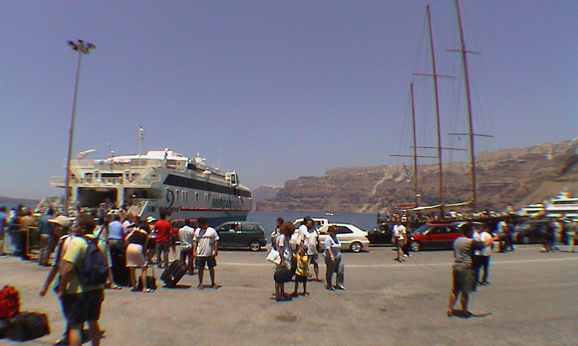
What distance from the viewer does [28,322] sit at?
516cm

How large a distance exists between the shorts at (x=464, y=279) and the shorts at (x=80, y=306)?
5.63 m

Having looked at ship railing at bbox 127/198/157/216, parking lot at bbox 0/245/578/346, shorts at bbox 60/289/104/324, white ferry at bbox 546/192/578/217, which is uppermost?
white ferry at bbox 546/192/578/217

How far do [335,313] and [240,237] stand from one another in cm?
1243

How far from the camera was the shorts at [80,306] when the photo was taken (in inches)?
167

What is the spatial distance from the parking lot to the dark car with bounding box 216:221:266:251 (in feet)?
25.7

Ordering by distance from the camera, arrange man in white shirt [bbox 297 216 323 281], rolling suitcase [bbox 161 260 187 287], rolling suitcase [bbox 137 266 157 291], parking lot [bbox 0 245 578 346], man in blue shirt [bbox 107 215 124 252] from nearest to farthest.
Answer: parking lot [bbox 0 245 578 346] < rolling suitcase [bbox 137 266 157 291] < rolling suitcase [bbox 161 260 187 287] < man in white shirt [bbox 297 216 323 281] < man in blue shirt [bbox 107 215 124 252]

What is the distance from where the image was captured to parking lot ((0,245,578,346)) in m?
5.36

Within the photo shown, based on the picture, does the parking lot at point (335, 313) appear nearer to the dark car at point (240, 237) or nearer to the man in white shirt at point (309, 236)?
the man in white shirt at point (309, 236)

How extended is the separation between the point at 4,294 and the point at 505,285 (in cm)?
1053

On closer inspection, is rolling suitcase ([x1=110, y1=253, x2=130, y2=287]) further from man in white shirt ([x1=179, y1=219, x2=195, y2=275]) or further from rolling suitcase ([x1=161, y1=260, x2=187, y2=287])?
man in white shirt ([x1=179, y1=219, x2=195, y2=275])

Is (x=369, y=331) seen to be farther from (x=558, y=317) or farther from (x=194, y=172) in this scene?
(x=194, y=172)

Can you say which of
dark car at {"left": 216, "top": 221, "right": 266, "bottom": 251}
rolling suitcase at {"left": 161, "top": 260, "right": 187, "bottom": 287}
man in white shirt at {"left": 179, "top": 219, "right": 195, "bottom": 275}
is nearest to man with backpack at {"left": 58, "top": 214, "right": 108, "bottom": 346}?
rolling suitcase at {"left": 161, "top": 260, "right": 187, "bottom": 287}

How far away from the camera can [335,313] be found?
22.4ft

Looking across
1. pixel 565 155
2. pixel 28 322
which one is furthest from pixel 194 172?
pixel 565 155
